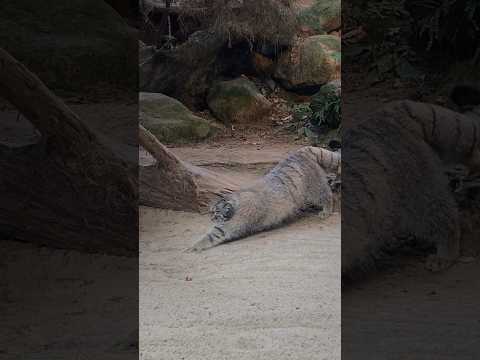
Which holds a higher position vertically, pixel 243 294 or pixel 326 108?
pixel 326 108

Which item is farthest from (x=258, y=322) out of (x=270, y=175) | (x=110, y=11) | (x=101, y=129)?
(x=110, y=11)

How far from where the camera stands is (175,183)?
1.62 m

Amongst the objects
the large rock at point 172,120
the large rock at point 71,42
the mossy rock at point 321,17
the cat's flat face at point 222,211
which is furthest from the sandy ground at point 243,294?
the large rock at point 71,42

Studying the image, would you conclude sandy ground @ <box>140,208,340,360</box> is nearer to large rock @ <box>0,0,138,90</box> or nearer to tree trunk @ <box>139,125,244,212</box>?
tree trunk @ <box>139,125,244,212</box>

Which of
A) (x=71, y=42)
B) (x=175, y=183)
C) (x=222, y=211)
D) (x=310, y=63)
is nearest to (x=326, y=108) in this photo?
(x=310, y=63)

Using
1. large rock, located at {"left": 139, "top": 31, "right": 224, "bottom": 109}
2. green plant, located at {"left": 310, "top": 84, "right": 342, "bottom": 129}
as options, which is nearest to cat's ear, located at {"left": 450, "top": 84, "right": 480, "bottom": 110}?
green plant, located at {"left": 310, "top": 84, "right": 342, "bottom": 129}

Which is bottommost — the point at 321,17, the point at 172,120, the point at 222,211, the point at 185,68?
the point at 222,211

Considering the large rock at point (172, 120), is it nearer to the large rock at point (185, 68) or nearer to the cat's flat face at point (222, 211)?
the large rock at point (185, 68)

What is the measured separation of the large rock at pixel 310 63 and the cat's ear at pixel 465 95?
0.88 feet

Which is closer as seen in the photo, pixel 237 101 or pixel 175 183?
pixel 237 101

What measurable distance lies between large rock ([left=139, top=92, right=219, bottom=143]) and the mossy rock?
1.01 feet

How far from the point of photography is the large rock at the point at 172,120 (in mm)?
1452

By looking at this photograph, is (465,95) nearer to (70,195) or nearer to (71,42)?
(70,195)

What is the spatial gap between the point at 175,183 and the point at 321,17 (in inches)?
21.1
